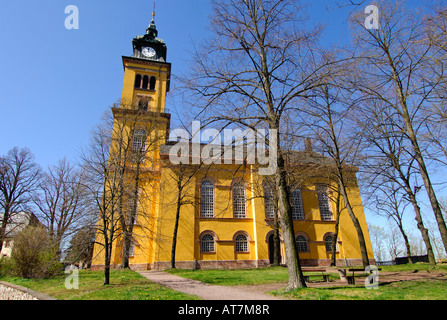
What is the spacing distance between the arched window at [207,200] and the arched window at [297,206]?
26.7ft

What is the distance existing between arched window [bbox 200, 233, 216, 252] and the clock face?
22.5 meters

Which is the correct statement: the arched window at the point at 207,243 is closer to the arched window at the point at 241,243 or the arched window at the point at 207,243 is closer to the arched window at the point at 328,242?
the arched window at the point at 241,243

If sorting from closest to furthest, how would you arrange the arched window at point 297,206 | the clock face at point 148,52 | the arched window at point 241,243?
the arched window at point 241,243 < the arched window at point 297,206 < the clock face at point 148,52

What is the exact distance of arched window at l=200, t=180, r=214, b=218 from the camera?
2361cm

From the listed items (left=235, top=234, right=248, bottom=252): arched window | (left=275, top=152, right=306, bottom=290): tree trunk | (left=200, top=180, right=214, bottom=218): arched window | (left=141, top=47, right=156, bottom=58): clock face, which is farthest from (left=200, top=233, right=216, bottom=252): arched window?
(left=141, top=47, right=156, bottom=58): clock face

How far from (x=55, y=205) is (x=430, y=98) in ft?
100

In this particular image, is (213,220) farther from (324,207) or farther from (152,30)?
(152,30)

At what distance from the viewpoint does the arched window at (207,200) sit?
930 inches

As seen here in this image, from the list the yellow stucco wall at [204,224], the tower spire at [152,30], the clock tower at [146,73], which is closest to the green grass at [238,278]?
the yellow stucco wall at [204,224]

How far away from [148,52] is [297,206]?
82.9 feet

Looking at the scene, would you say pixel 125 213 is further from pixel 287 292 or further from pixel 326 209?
pixel 326 209

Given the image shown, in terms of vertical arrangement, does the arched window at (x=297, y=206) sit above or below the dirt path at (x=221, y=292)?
above

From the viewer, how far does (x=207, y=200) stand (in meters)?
24.1
